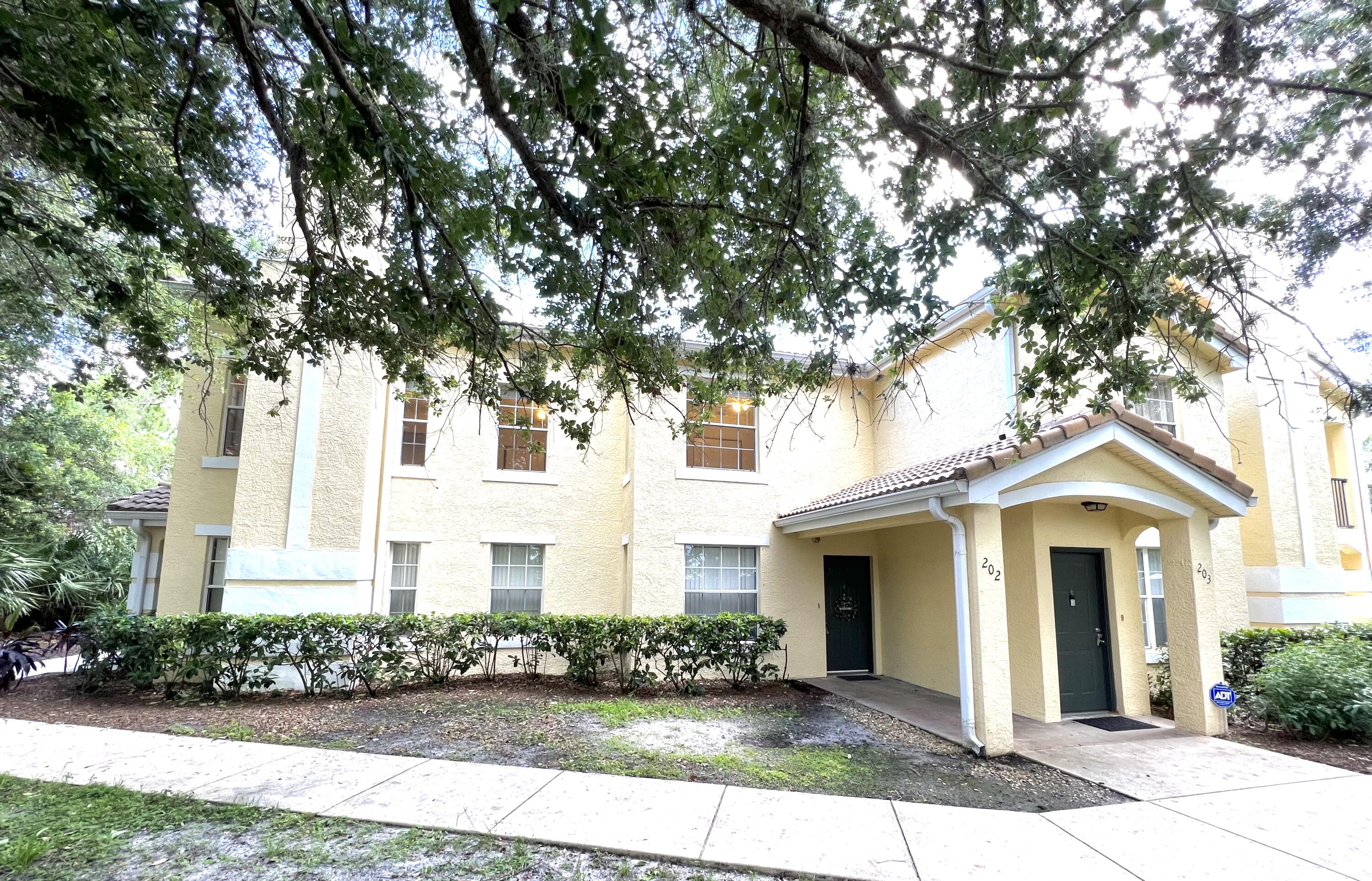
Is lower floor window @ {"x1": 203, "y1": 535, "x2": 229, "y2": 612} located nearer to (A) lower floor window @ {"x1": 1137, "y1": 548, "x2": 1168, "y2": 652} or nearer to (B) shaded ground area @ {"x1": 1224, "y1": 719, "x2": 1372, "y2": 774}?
(B) shaded ground area @ {"x1": 1224, "y1": 719, "x2": 1372, "y2": 774}

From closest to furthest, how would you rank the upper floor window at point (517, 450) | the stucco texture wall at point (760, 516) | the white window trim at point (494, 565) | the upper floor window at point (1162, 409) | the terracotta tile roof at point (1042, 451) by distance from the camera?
the terracotta tile roof at point (1042, 451) → the upper floor window at point (1162, 409) → the stucco texture wall at point (760, 516) → the white window trim at point (494, 565) → the upper floor window at point (517, 450)

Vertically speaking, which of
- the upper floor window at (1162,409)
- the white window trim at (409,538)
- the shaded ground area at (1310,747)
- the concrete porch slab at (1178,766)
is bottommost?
the shaded ground area at (1310,747)

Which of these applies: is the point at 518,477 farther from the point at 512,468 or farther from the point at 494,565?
the point at 494,565

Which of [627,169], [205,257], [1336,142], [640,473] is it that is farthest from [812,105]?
[640,473]

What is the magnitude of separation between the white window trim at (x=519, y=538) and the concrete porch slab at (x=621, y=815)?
235 inches

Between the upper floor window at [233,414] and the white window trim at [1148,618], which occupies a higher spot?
the upper floor window at [233,414]

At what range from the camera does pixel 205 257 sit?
17.5ft

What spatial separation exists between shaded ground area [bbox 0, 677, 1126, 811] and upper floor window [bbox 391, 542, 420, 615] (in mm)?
1761

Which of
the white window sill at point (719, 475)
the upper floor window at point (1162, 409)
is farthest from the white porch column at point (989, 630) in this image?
the upper floor window at point (1162, 409)

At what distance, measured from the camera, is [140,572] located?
1170 centimetres

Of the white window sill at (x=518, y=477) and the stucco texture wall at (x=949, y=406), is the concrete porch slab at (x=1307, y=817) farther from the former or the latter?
the white window sill at (x=518, y=477)

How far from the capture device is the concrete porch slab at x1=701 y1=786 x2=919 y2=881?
13.8ft

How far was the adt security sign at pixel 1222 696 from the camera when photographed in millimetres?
7805

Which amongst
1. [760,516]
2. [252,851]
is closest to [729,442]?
[760,516]
